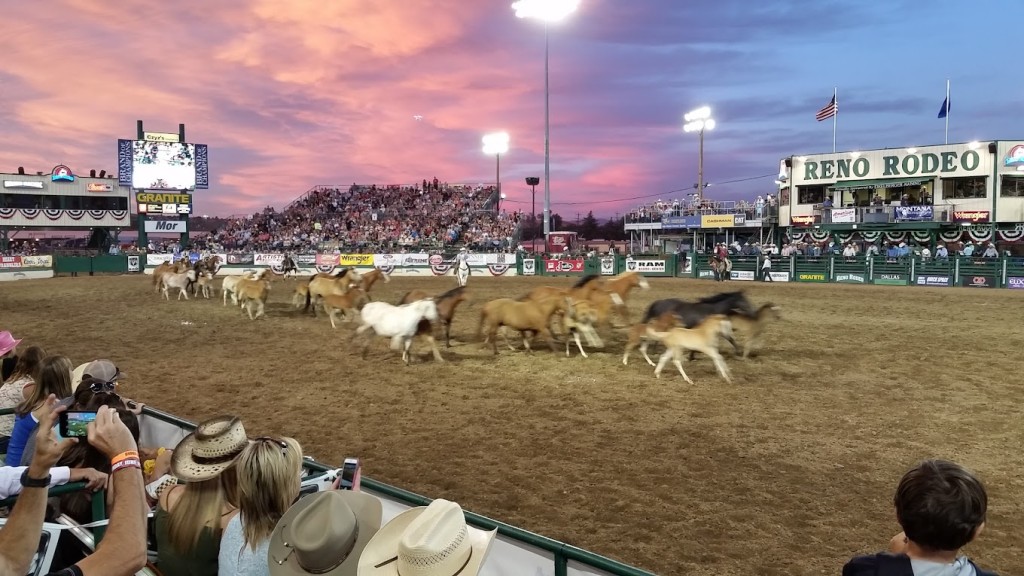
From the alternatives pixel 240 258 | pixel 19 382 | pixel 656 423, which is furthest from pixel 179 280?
pixel 656 423

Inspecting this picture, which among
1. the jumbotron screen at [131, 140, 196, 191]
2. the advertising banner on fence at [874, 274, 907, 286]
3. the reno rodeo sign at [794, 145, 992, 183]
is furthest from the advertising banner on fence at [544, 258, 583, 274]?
the jumbotron screen at [131, 140, 196, 191]

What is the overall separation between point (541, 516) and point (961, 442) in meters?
4.84

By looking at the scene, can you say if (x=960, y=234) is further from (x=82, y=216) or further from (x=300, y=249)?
(x=82, y=216)

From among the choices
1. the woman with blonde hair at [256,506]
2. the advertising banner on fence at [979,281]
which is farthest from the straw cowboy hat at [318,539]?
the advertising banner on fence at [979,281]

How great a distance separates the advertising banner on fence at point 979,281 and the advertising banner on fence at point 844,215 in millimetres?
12842

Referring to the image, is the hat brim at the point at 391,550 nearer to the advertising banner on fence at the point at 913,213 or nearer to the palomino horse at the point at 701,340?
the palomino horse at the point at 701,340

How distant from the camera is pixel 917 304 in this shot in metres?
19.9

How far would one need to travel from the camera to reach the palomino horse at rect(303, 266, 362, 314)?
17.6m

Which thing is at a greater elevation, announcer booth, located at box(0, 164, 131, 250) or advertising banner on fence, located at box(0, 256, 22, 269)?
announcer booth, located at box(0, 164, 131, 250)

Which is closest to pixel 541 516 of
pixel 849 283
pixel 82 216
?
pixel 849 283

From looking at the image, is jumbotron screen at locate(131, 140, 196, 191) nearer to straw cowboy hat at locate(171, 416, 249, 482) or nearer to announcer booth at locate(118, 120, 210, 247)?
announcer booth at locate(118, 120, 210, 247)

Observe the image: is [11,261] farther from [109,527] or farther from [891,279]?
[891,279]

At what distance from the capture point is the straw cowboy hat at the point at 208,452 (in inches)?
108

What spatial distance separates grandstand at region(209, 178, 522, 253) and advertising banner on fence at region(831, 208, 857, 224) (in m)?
20.4
